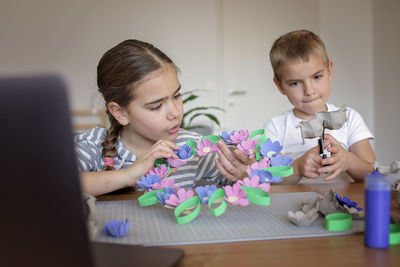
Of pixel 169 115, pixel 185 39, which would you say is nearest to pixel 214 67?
pixel 185 39

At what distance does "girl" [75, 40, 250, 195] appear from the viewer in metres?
1.18

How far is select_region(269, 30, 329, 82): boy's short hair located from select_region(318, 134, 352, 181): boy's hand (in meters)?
0.49

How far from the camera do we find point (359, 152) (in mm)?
1595

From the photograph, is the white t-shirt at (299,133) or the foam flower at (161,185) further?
the white t-shirt at (299,133)

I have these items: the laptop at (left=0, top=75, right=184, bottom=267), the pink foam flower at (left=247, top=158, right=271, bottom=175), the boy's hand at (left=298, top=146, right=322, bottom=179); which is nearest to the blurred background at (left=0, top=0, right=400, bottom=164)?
the boy's hand at (left=298, top=146, right=322, bottom=179)

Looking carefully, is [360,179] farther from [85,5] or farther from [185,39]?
[85,5]

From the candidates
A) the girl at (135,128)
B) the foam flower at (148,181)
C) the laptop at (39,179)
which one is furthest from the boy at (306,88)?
the laptop at (39,179)

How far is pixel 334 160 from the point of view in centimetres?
121

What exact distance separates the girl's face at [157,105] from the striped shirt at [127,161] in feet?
0.49

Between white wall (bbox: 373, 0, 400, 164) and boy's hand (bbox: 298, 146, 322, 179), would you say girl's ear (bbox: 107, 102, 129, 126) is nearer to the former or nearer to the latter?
boy's hand (bbox: 298, 146, 322, 179)

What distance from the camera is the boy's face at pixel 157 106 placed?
128 cm

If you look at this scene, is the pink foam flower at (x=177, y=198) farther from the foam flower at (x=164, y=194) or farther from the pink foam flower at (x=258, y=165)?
the pink foam flower at (x=258, y=165)

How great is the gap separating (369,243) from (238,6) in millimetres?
3901

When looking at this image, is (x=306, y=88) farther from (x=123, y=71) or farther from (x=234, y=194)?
(x=234, y=194)
